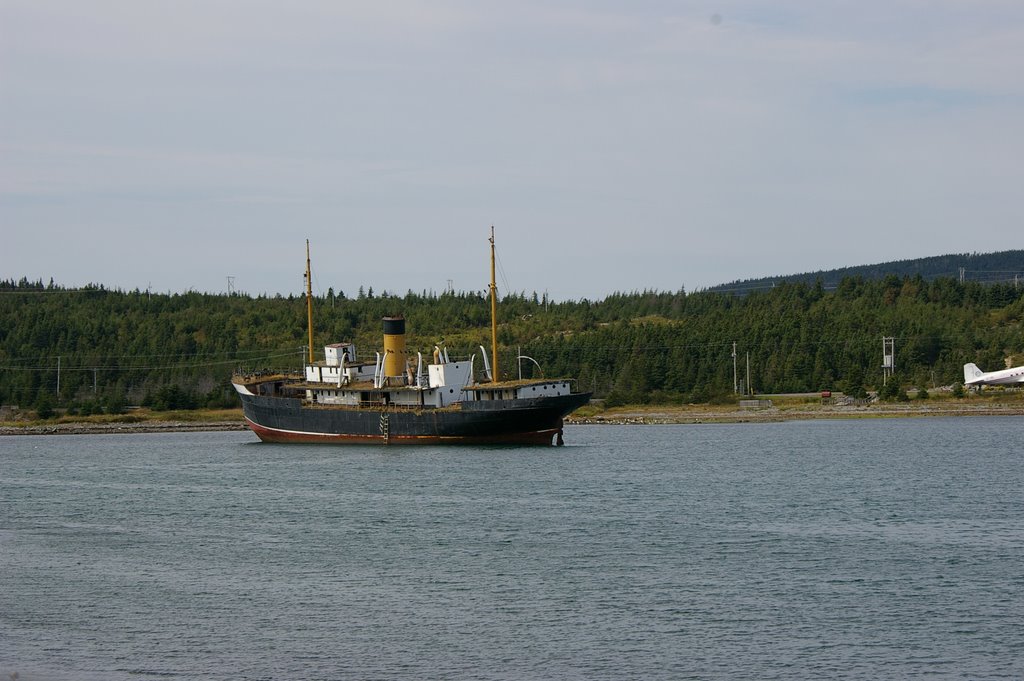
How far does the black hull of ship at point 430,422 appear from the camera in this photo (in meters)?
75.8

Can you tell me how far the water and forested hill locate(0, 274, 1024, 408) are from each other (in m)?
63.6

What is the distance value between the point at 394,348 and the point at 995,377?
60.0 metres

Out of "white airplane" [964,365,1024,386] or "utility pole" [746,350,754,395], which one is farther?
"utility pole" [746,350,754,395]

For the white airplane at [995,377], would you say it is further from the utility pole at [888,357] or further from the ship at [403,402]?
the ship at [403,402]

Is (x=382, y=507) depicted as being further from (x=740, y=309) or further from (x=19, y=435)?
(x=740, y=309)

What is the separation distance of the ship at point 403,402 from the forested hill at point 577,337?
42355mm

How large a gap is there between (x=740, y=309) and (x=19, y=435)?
91024 mm

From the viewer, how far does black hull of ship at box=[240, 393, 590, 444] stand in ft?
249

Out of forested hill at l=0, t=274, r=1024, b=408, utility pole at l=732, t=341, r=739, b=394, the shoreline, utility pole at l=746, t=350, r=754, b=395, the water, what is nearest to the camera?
the water

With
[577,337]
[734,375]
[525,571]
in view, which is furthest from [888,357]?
[525,571]

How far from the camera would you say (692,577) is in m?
34.8

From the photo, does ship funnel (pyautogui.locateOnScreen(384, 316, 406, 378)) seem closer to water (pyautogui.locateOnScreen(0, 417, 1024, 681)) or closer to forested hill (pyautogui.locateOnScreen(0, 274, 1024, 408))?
water (pyautogui.locateOnScreen(0, 417, 1024, 681))

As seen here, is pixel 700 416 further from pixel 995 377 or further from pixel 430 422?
pixel 430 422

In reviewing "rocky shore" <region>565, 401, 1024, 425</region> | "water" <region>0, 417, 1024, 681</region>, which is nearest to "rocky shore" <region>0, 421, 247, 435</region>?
"rocky shore" <region>565, 401, 1024, 425</region>
